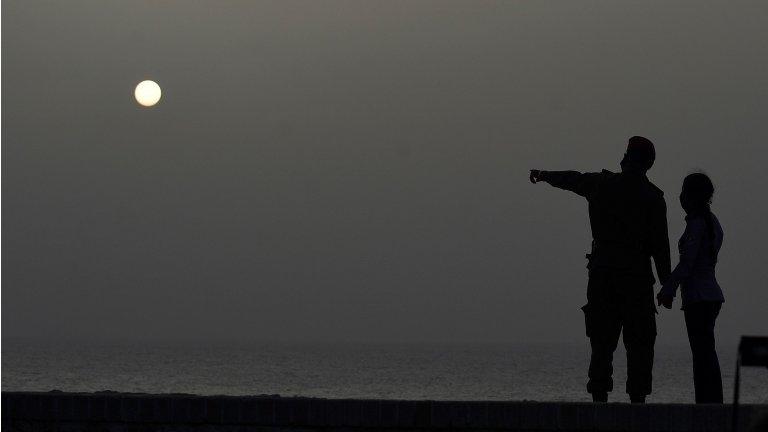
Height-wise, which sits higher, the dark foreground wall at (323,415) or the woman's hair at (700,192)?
the woman's hair at (700,192)

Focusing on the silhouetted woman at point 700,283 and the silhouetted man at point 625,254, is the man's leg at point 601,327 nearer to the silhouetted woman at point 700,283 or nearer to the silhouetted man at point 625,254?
the silhouetted man at point 625,254

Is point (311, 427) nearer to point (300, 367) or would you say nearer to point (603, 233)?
point (603, 233)

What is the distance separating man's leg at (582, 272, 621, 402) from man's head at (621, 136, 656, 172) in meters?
0.81

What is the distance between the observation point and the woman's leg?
964 cm

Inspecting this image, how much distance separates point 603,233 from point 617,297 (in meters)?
0.46

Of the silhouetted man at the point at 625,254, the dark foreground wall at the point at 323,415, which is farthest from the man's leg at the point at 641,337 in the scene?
the dark foreground wall at the point at 323,415

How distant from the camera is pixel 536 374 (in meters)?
136

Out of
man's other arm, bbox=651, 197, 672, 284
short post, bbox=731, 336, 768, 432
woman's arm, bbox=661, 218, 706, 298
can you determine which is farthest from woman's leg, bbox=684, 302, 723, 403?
short post, bbox=731, 336, 768, 432

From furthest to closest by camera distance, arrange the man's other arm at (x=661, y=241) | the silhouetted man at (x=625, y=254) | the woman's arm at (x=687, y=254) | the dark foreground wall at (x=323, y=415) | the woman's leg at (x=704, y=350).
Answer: the man's other arm at (x=661, y=241), the silhouetted man at (x=625, y=254), the woman's arm at (x=687, y=254), the woman's leg at (x=704, y=350), the dark foreground wall at (x=323, y=415)

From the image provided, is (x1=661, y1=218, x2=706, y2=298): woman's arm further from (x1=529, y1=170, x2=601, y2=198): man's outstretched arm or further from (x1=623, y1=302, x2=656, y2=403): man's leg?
(x1=529, y1=170, x2=601, y2=198): man's outstretched arm

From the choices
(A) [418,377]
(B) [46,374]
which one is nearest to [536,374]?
(A) [418,377]

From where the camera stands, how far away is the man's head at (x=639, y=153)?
10000mm

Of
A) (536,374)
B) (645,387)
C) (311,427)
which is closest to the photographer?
(311,427)

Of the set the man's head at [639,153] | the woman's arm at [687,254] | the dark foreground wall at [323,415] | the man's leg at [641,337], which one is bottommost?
the dark foreground wall at [323,415]
